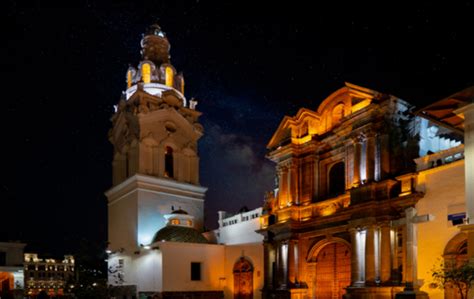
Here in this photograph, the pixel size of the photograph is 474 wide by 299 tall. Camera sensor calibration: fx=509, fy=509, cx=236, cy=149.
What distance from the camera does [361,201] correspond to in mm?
22875

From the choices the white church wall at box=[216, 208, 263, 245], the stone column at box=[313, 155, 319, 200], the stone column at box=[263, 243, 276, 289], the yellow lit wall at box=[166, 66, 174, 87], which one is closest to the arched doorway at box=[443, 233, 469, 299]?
the stone column at box=[313, 155, 319, 200]

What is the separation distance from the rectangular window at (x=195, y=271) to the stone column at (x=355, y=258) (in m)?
13.5

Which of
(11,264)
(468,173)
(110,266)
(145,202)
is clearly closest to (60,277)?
(11,264)

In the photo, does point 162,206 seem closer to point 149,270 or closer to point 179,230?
point 179,230

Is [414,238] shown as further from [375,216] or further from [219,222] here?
[219,222]

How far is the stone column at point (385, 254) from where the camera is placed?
21562mm

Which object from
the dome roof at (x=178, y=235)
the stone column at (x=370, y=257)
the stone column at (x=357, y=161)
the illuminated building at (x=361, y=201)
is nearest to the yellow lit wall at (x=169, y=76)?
the dome roof at (x=178, y=235)

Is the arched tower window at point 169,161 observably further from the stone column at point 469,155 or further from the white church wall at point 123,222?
the stone column at point 469,155

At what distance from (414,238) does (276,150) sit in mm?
12710

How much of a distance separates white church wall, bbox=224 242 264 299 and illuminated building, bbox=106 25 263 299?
0.20 ft

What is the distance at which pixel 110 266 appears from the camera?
38906 mm

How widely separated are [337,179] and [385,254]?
622 centimetres

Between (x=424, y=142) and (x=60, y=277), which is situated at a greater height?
(x=424, y=142)

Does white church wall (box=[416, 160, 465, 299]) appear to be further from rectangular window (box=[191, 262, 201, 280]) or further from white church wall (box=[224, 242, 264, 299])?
rectangular window (box=[191, 262, 201, 280])
